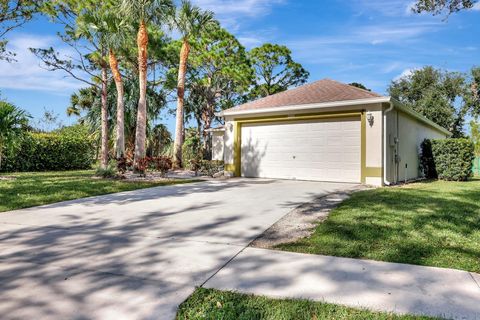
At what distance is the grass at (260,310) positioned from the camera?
7.30 feet

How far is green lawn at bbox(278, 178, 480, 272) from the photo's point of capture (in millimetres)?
3475

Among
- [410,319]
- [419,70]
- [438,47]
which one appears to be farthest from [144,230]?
[419,70]

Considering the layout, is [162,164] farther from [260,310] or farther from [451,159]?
[451,159]

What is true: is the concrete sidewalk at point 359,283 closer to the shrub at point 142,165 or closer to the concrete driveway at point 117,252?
the concrete driveway at point 117,252

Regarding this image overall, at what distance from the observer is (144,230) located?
4.56 m

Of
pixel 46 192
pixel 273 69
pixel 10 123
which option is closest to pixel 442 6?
pixel 46 192

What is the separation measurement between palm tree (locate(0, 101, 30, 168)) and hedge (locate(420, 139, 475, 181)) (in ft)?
53.9

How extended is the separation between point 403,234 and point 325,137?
747cm

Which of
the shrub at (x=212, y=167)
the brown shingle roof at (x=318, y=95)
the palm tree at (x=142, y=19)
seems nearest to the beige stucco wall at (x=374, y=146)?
the brown shingle roof at (x=318, y=95)

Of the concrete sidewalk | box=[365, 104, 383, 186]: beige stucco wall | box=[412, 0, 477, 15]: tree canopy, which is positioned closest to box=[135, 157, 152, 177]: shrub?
box=[365, 104, 383, 186]: beige stucco wall

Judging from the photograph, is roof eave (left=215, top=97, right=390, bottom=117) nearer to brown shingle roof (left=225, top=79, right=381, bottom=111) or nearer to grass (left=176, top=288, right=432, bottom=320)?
brown shingle roof (left=225, top=79, right=381, bottom=111)

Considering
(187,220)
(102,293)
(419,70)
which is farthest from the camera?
(419,70)

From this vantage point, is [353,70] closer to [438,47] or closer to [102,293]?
[438,47]

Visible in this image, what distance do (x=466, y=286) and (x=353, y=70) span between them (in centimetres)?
1789
